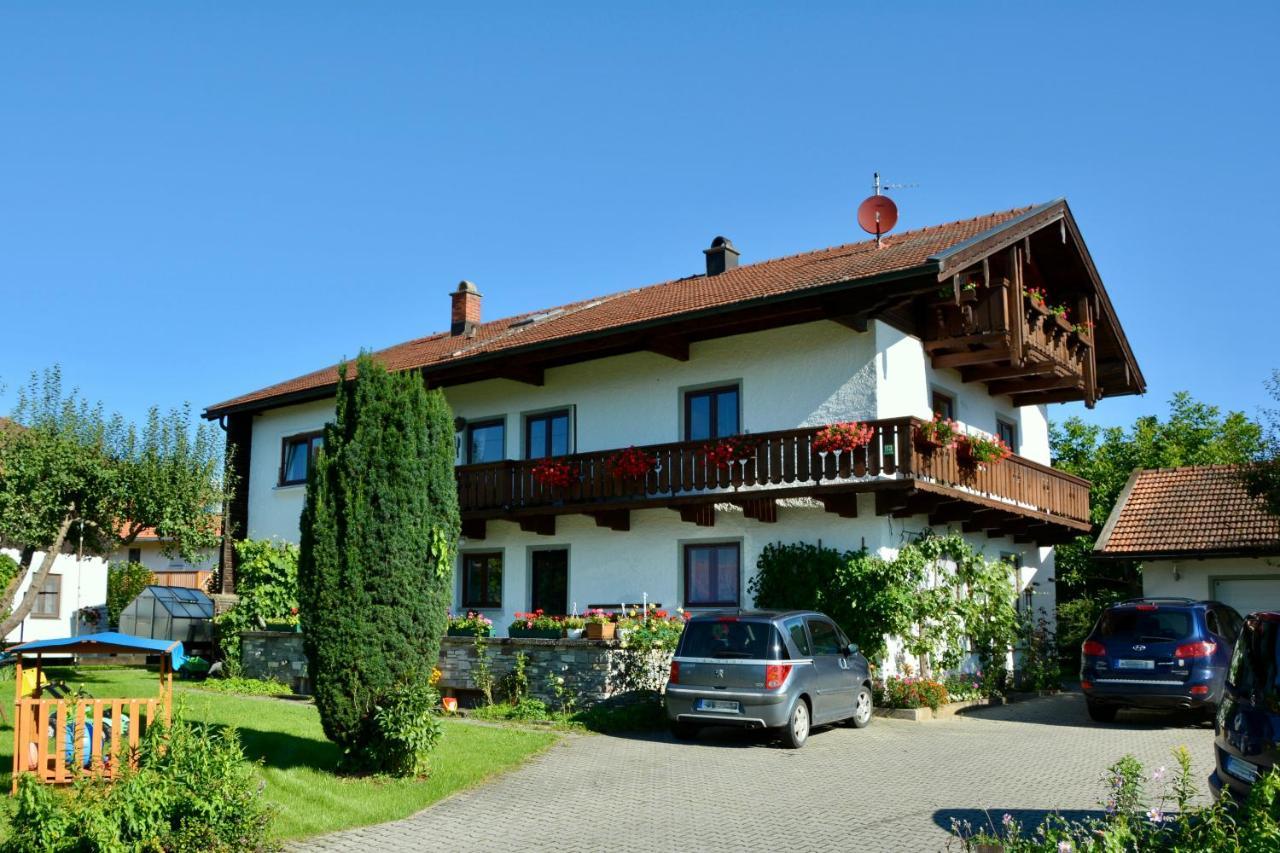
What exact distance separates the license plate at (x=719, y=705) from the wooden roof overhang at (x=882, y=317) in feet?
22.3

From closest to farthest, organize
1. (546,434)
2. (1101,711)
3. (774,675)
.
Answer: (774,675)
(1101,711)
(546,434)

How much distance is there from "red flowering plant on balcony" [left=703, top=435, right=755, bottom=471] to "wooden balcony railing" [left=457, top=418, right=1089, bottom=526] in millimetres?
22

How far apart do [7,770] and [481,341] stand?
15.7 m

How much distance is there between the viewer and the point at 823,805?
416 inches

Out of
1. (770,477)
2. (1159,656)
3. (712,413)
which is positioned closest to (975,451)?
(770,477)

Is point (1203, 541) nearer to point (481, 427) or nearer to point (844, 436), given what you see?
point (844, 436)

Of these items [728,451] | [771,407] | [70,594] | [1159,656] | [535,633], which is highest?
[771,407]

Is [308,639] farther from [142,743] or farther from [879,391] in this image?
[879,391]

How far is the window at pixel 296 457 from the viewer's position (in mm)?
27078

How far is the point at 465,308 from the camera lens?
29.0m

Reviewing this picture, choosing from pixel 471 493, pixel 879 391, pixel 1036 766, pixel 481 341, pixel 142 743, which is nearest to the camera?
pixel 142 743

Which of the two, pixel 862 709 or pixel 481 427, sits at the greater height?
pixel 481 427

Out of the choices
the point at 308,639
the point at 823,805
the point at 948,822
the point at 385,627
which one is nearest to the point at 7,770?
the point at 308,639

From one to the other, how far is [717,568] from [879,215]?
787cm
